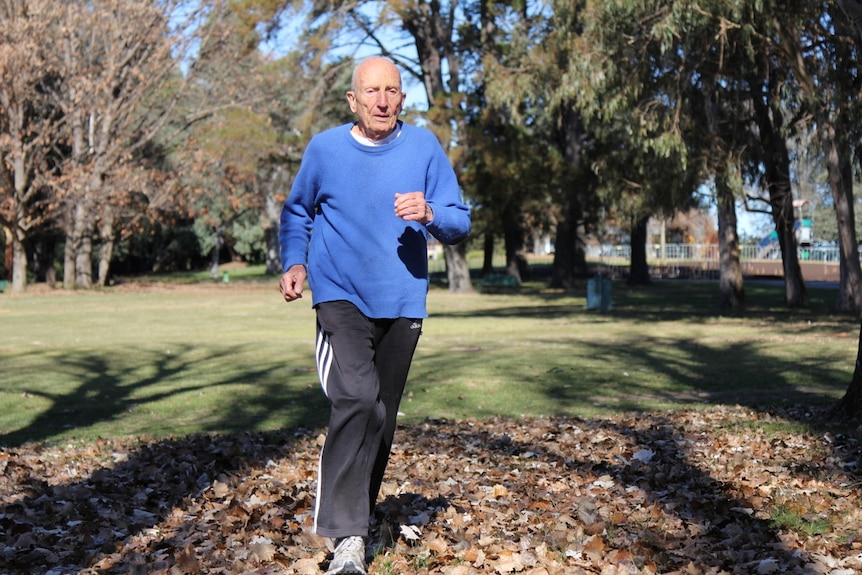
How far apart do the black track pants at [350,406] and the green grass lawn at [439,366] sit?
→ 231 inches

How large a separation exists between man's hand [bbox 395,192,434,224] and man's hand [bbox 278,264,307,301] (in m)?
0.57

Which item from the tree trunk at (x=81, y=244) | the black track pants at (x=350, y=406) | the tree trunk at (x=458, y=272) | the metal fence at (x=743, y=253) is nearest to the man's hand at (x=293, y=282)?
the black track pants at (x=350, y=406)

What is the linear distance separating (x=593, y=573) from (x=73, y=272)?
49092 millimetres

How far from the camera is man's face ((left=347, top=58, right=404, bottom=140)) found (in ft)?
15.0

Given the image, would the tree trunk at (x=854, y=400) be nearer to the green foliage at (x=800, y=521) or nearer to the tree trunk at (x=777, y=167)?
the green foliage at (x=800, y=521)

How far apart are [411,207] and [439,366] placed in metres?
12.4

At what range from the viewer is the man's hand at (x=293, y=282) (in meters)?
4.61

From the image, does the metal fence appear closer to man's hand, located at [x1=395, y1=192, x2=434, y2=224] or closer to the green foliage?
the green foliage

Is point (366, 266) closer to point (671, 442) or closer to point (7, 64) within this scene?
point (671, 442)

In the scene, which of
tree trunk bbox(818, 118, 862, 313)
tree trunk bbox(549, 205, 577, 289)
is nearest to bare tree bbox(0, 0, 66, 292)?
tree trunk bbox(549, 205, 577, 289)

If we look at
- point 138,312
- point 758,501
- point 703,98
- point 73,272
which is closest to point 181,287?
point 73,272

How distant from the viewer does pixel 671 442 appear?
27.2 ft

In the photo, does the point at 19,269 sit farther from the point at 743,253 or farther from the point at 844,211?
the point at 743,253

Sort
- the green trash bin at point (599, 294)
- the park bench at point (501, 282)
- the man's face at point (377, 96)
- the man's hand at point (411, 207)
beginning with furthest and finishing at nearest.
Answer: the park bench at point (501, 282)
the green trash bin at point (599, 294)
the man's face at point (377, 96)
the man's hand at point (411, 207)
